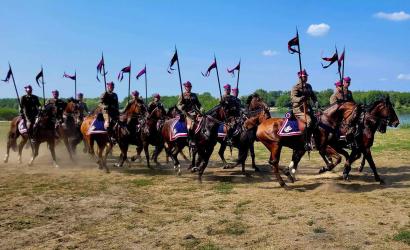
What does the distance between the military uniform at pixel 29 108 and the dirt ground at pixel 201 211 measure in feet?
8.97

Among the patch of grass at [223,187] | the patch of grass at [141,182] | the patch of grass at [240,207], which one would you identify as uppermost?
the patch of grass at [141,182]

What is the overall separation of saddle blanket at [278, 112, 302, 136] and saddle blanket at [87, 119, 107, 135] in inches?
297

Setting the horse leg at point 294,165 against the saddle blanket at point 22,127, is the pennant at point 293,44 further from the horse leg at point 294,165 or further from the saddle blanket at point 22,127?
the saddle blanket at point 22,127

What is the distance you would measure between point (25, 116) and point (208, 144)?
918cm

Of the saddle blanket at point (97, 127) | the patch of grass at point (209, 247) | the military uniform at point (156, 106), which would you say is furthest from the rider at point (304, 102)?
the saddle blanket at point (97, 127)

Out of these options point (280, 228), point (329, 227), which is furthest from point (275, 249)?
point (329, 227)

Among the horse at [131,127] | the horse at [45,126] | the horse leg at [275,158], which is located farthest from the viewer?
the horse at [45,126]

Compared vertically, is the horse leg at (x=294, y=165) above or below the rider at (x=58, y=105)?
below

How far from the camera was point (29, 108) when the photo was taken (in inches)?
717

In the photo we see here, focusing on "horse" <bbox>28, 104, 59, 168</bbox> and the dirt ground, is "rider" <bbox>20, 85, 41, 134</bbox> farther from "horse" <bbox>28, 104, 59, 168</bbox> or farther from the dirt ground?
the dirt ground

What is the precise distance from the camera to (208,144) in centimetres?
1428

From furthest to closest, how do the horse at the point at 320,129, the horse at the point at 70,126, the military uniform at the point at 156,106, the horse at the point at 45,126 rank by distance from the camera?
the horse at the point at 70,126, the horse at the point at 45,126, the military uniform at the point at 156,106, the horse at the point at 320,129

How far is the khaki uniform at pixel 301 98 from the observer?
13336mm

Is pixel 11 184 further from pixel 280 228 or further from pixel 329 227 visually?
pixel 329 227
